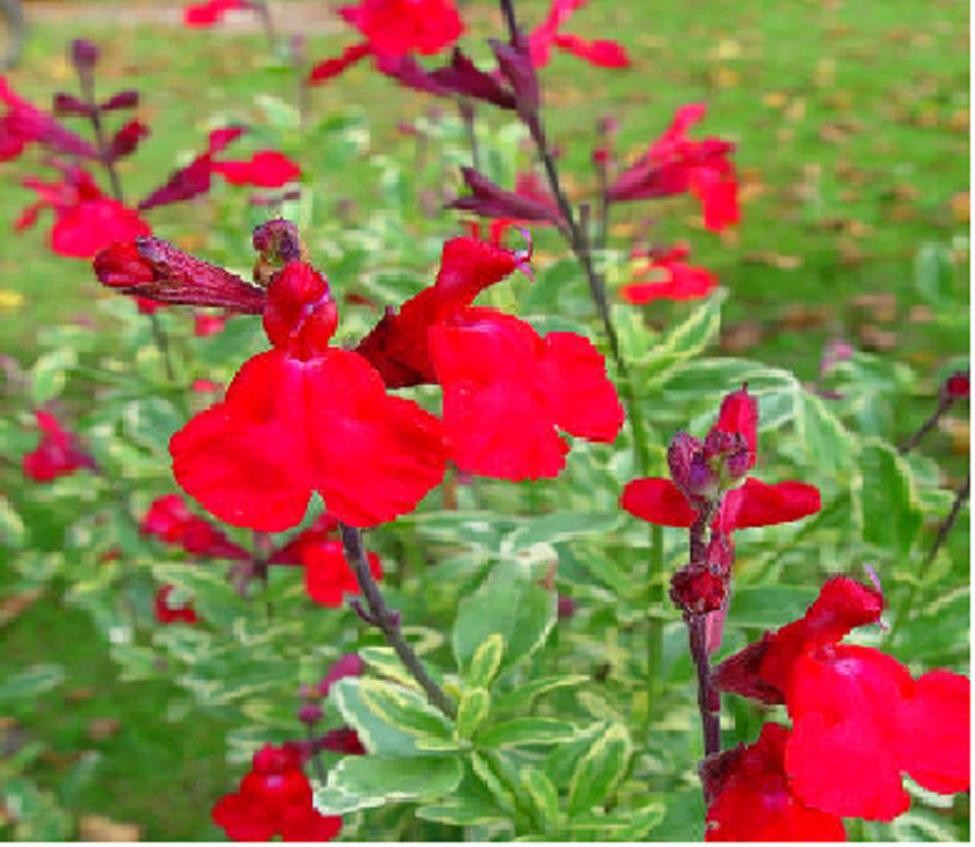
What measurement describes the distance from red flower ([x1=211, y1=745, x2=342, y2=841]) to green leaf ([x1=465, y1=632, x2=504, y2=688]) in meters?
0.42

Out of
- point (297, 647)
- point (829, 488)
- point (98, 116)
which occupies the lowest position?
point (297, 647)

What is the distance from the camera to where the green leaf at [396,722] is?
106 cm

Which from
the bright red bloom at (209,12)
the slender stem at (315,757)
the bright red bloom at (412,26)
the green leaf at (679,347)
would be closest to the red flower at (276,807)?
the slender stem at (315,757)

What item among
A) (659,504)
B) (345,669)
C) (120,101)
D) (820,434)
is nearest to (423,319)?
(659,504)

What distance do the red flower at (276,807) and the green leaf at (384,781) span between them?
39cm

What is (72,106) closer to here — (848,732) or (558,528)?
(558,528)

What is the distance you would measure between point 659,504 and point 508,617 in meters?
0.34

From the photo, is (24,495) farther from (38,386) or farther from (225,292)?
(225,292)

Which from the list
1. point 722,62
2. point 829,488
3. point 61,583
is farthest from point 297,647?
point 722,62

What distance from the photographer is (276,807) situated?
143cm

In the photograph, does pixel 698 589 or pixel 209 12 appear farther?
pixel 209 12

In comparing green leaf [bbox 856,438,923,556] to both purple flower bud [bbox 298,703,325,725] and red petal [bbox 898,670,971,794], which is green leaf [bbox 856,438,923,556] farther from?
purple flower bud [bbox 298,703,325,725]

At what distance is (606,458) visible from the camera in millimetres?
1592

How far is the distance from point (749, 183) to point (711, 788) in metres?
3.82
